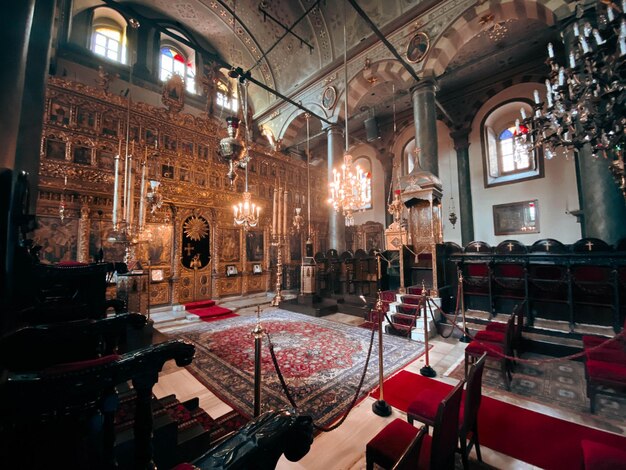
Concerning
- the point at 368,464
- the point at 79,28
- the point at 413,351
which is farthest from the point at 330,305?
the point at 79,28

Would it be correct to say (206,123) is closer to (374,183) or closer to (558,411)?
(374,183)

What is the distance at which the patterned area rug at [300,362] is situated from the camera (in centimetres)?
311

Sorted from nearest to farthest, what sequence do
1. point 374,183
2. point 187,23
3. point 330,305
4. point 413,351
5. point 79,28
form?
point 413,351 → point 330,305 → point 79,28 → point 187,23 → point 374,183

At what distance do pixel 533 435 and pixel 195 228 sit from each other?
977 cm

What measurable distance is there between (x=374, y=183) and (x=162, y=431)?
46.6ft

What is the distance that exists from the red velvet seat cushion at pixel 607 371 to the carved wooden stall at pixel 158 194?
7419 mm

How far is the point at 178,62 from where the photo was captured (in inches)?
471

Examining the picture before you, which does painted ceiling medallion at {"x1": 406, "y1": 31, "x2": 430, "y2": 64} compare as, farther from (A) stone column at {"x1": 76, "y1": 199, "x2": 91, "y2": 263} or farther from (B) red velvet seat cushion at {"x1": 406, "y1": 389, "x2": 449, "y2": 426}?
(A) stone column at {"x1": 76, "y1": 199, "x2": 91, "y2": 263}

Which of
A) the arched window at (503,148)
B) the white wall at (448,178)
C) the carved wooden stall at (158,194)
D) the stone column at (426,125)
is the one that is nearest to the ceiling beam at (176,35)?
the carved wooden stall at (158,194)

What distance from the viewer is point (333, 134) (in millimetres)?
10469

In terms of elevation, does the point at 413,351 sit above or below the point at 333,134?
below

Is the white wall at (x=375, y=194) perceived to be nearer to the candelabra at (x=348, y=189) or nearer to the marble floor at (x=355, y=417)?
the candelabra at (x=348, y=189)

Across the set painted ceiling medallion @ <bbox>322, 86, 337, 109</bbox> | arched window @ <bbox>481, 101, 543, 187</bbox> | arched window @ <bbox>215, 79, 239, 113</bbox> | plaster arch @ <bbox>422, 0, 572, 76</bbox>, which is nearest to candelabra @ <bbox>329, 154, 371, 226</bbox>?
plaster arch @ <bbox>422, 0, 572, 76</bbox>

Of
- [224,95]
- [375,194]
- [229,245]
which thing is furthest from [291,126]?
[229,245]
